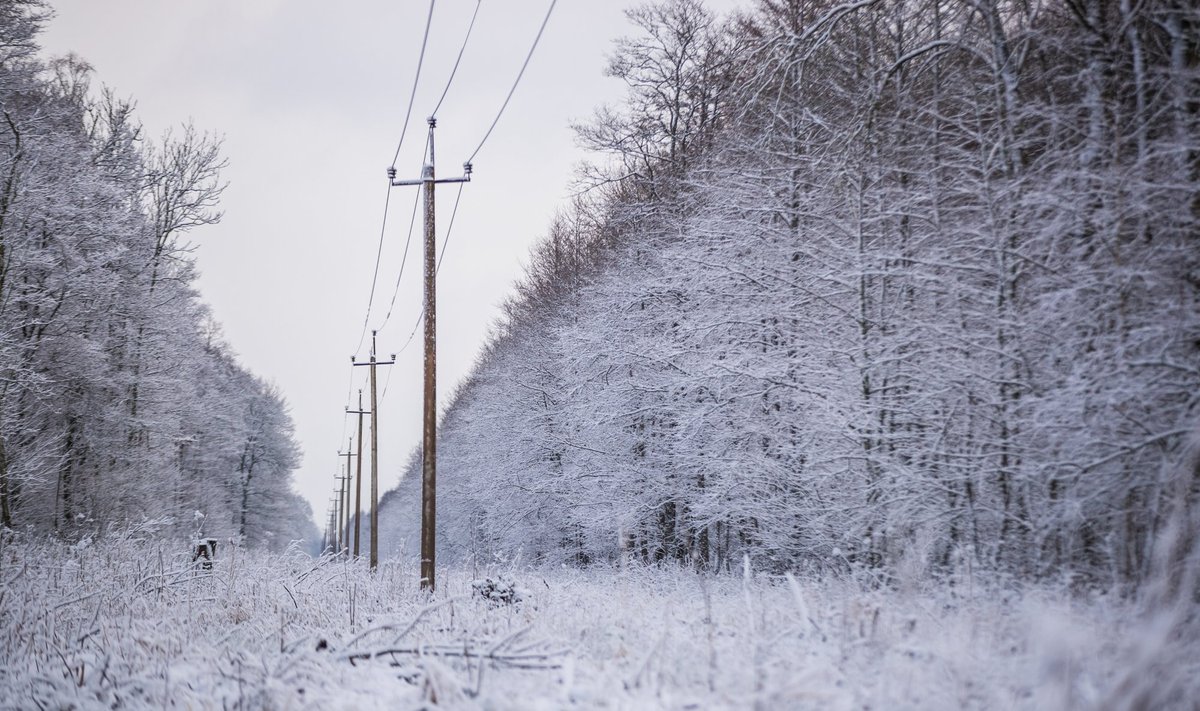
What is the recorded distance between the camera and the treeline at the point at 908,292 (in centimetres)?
491

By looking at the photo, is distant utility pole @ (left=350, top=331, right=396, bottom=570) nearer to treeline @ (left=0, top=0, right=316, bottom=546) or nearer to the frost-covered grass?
treeline @ (left=0, top=0, right=316, bottom=546)

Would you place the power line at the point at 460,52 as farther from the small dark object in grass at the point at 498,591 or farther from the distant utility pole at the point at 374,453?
the distant utility pole at the point at 374,453

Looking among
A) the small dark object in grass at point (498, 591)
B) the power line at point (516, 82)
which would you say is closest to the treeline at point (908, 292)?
the power line at point (516, 82)

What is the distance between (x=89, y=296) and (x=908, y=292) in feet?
61.7

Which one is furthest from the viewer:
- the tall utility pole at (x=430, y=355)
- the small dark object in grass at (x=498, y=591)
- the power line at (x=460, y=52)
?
the tall utility pole at (x=430, y=355)

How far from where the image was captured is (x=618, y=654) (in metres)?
4.25

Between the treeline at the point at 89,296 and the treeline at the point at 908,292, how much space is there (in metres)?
9.14

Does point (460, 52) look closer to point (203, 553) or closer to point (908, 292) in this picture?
point (908, 292)

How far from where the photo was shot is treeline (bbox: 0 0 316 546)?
12.8 meters

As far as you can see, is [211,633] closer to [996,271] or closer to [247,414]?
[996,271]

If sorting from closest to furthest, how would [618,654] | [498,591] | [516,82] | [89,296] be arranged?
[618,654], [516,82], [498,591], [89,296]

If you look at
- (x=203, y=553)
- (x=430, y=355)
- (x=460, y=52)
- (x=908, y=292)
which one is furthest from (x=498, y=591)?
(x=460, y=52)

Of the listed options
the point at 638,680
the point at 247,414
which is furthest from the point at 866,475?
the point at 247,414

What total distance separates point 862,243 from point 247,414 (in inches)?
1571
